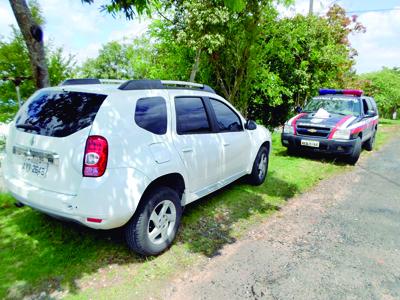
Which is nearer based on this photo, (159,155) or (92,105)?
(92,105)

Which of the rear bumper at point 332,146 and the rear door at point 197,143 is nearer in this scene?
the rear door at point 197,143

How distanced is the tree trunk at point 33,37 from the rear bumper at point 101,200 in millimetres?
2372

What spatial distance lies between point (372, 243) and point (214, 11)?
6669 mm

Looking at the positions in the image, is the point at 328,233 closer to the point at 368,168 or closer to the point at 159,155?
the point at 159,155

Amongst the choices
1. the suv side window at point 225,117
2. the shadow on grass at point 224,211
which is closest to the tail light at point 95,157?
the shadow on grass at point 224,211

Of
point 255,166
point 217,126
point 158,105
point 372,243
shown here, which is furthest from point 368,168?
point 158,105

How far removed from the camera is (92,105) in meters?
2.76

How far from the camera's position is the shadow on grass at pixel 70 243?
272cm

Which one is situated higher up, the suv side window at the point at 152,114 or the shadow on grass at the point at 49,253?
the suv side window at the point at 152,114

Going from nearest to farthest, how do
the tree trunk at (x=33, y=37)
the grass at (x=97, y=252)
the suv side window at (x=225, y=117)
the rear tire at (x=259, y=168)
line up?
the grass at (x=97, y=252) → the tree trunk at (x=33, y=37) → the suv side window at (x=225, y=117) → the rear tire at (x=259, y=168)

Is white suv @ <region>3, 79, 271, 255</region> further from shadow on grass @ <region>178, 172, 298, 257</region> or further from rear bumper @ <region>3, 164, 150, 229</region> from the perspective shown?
shadow on grass @ <region>178, 172, 298, 257</region>

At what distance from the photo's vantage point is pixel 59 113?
2865mm

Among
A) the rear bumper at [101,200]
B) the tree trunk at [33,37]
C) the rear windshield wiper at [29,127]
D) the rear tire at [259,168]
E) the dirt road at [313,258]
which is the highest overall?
the tree trunk at [33,37]

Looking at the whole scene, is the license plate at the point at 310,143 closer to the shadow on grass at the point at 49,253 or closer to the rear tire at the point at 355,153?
the rear tire at the point at 355,153
